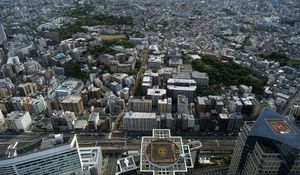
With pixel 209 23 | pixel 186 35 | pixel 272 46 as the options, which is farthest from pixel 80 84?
pixel 209 23

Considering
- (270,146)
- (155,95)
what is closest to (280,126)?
(270,146)

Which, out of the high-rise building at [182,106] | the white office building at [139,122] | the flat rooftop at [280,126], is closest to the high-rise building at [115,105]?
the white office building at [139,122]

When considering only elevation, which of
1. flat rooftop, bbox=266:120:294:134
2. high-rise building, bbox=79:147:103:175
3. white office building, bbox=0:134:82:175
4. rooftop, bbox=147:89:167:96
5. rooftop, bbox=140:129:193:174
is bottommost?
high-rise building, bbox=79:147:103:175

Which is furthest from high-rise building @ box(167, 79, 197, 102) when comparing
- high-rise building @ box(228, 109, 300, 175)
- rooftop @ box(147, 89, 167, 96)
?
high-rise building @ box(228, 109, 300, 175)

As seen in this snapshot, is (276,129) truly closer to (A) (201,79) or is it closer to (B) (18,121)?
(A) (201,79)

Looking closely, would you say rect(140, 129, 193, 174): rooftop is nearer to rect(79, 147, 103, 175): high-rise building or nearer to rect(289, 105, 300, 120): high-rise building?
rect(79, 147, 103, 175): high-rise building

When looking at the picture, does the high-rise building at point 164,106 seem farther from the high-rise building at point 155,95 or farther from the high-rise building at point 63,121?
the high-rise building at point 63,121
